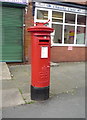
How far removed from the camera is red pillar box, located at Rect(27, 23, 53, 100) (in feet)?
13.5

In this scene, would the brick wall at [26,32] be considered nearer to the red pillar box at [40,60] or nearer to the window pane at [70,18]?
the window pane at [70,18]

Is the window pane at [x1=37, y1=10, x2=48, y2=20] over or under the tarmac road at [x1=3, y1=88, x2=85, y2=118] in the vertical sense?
over

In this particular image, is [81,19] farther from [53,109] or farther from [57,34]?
[53,109]

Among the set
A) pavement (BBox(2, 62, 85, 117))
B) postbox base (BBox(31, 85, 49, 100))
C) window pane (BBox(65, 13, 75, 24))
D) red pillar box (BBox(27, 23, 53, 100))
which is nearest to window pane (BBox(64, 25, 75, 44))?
window pane (BBox(65, 13, 75, 24))

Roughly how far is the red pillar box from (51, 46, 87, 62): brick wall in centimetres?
555

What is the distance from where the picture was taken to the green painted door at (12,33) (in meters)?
8.54

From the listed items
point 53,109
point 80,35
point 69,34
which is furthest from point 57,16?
point 53,109

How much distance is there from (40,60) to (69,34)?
271 inches

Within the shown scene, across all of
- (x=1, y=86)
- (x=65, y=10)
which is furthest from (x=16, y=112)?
(x=65, y=10)

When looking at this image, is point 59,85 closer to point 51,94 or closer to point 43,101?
point 51,94

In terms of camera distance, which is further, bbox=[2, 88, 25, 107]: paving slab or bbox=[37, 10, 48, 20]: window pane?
bbox=[37, 10, 48, 20]: window pane

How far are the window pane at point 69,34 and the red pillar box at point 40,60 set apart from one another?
20.8ft

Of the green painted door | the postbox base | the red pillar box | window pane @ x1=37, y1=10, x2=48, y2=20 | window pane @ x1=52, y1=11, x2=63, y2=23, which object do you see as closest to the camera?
the red pillar box

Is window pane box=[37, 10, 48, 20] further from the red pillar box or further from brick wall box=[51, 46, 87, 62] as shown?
the red pillar box
